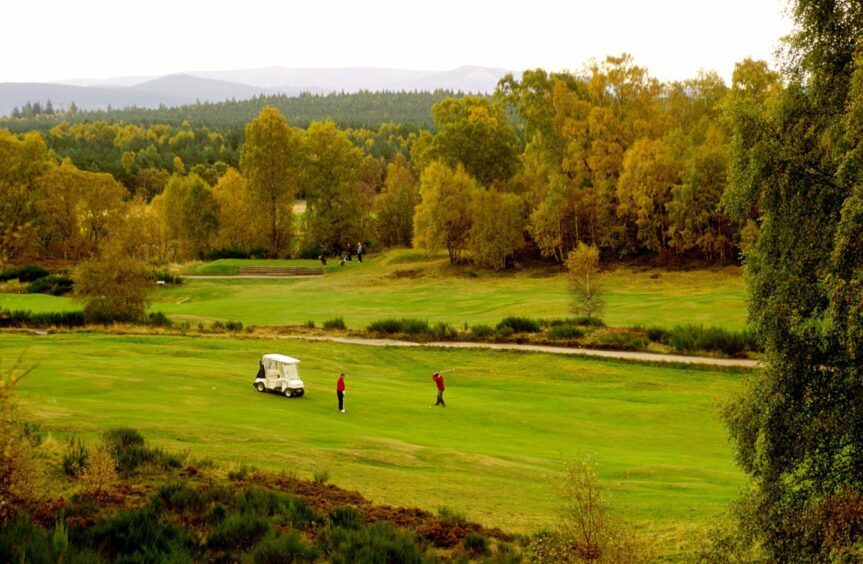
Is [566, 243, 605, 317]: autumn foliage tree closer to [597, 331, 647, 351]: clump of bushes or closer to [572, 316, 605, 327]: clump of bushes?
[572, 316, 605, 327]: clump of bushes

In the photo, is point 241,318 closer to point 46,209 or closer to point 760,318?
point 46,209

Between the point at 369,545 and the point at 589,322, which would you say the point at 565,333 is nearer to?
the point at 589,322

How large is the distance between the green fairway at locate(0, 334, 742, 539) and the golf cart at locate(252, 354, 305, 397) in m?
0.54

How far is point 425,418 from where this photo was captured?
30.8 meters

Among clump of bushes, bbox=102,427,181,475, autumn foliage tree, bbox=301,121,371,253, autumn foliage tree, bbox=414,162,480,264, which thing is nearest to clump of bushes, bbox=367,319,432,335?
autumn foliage tree, bbox=414,162,480,264

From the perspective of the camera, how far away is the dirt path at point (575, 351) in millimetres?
45906

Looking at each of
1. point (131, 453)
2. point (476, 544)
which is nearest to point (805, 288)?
point (476, 544)

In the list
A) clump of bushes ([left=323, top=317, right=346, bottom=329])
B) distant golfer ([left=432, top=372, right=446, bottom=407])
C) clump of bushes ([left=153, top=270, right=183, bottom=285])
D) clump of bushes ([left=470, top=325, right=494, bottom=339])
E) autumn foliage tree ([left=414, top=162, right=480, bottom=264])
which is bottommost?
clump of bushes ([left=153, top=270, right=183, bottom=285])

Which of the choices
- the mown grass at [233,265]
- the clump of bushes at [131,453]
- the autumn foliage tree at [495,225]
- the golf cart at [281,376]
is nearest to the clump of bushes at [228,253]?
the mown grass at [233,265]

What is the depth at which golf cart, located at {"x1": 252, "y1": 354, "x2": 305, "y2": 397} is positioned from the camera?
3216 cm

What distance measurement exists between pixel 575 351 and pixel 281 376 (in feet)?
75.7

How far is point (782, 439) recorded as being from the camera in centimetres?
1519

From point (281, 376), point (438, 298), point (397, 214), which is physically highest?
point (397, 214)

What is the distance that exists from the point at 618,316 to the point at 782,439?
46.5m
